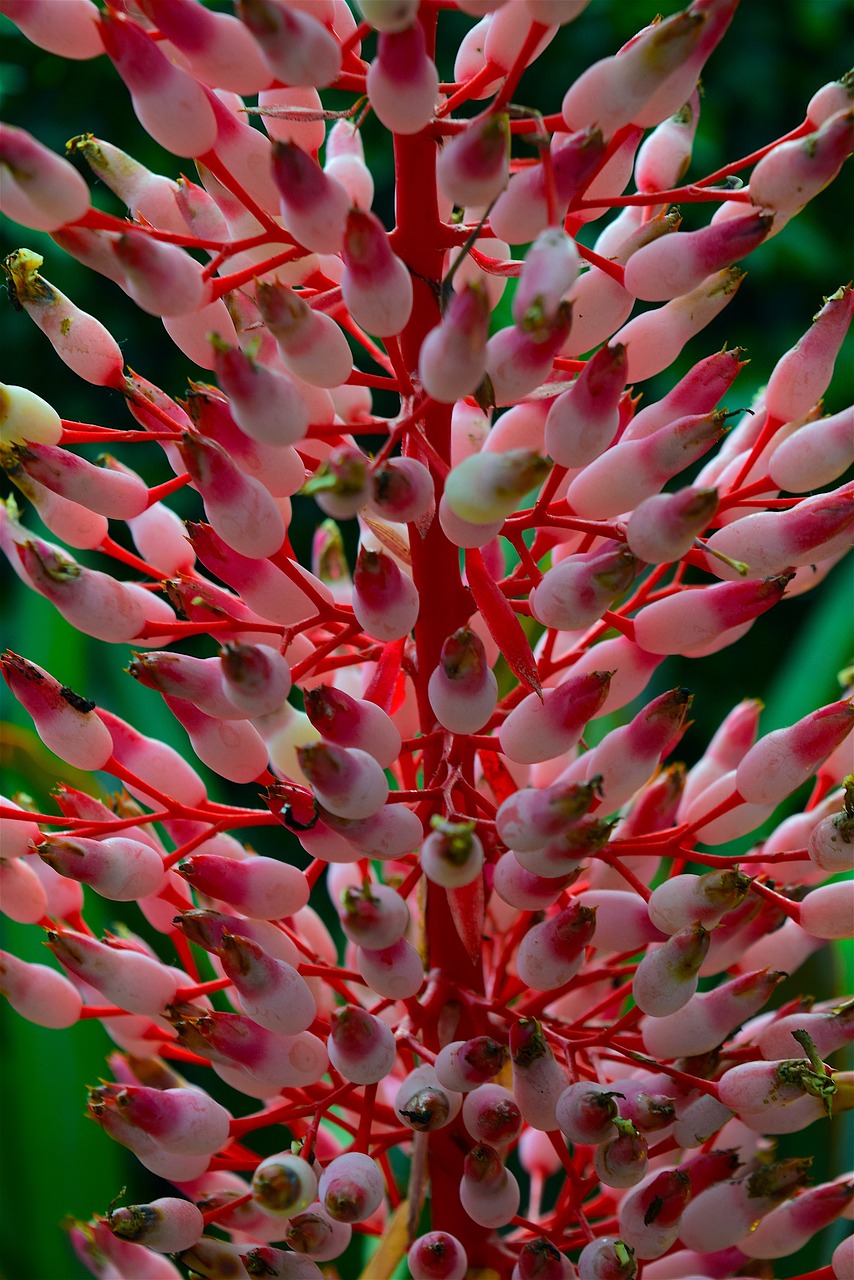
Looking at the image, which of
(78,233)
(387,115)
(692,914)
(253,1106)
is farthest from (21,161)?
(253,1106)

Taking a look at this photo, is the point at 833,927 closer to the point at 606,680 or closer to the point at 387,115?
the point at 606,680

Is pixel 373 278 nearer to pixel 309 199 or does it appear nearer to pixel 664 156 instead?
pixel 309 199

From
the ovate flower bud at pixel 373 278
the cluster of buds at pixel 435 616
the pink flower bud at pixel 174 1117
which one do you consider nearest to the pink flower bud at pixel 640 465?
the cluster of buds at pixel 435 616

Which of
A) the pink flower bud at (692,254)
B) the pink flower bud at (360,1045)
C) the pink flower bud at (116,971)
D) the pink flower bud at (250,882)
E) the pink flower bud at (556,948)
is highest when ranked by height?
the pink flower bud at (692,254)

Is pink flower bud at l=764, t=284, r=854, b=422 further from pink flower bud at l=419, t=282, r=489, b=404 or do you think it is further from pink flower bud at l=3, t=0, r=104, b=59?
pink flower bud at l=3, t=0, r=104, b=59

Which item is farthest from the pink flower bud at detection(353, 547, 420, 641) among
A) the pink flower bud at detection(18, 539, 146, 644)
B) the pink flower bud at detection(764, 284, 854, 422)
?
the pink flower bud at detection(764, 284, 854, 422)

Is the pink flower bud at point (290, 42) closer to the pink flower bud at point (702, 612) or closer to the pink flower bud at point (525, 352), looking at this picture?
the pink flower bud at point (525, 352)

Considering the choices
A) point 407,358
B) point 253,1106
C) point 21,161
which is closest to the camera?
point 21,161
